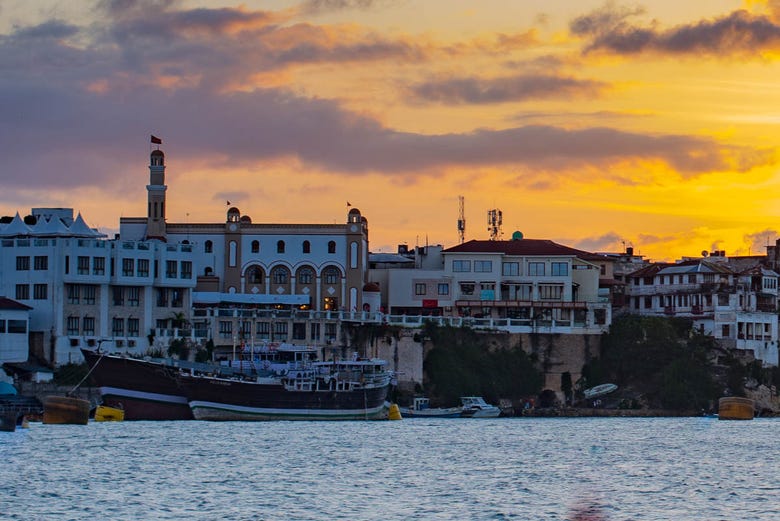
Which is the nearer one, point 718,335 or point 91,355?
point 91,355

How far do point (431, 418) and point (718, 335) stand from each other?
30.8m

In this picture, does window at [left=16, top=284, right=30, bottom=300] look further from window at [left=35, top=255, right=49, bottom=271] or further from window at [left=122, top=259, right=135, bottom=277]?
window at [left=122, top=259, right=135, bottom=277]

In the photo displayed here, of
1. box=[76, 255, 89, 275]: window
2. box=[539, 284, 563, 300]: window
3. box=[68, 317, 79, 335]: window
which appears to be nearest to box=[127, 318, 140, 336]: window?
box=[68, 317, 79, 335]: window

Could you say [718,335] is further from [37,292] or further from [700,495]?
[700,495]

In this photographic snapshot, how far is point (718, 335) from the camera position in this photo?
14538cm

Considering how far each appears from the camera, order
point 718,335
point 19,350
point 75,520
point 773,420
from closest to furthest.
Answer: point 75,520 → point 19,350 → point 773,420 → point 718,335

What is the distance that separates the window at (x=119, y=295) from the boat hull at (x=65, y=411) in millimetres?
19418

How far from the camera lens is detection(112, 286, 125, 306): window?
126 meters

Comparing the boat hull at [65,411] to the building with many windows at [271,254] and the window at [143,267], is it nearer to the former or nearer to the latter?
the window at [143,267]

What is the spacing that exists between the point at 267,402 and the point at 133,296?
17868 mm

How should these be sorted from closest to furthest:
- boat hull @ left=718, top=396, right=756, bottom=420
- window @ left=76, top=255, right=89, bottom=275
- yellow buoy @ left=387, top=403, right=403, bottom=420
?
1. yellow buoy @ left=387, top=403, right=403, bottom=420
2. window @ left=76, top=255, right=89, bottom=275
3. boat hull @ left=718, top=396, right=756, bottom=420

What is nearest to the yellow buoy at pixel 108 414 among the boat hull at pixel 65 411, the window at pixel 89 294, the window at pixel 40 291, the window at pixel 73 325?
the boat hull at pixel 65 411

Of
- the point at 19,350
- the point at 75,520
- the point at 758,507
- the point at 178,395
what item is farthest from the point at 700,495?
the point at 19,350

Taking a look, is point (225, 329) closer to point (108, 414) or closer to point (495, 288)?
point (108, 414)
